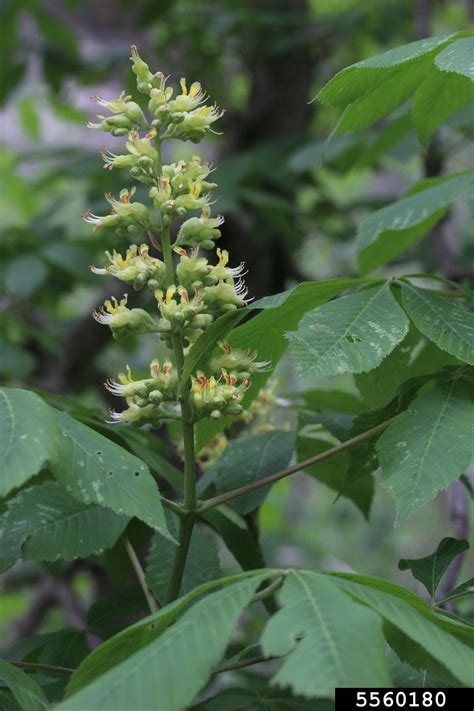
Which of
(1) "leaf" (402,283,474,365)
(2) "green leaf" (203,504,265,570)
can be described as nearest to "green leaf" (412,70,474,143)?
(1) "leaf" (402,283,474,365)

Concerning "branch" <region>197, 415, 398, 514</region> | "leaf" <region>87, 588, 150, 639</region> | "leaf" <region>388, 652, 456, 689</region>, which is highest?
"branch" <region>197, 415, 398, 514</region>

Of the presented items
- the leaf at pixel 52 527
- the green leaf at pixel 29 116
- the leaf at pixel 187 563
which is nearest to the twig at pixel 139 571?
the leaf at pixel 187 563

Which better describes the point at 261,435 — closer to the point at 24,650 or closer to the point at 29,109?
the point at 24,650

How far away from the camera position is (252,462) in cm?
192

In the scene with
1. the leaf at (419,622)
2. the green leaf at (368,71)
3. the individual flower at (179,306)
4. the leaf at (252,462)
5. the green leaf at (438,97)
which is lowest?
the leaf at (252,462)

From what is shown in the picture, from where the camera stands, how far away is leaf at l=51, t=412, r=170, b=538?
126 centimetres

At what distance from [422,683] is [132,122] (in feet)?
3.40

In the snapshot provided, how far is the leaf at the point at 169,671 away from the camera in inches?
39.2

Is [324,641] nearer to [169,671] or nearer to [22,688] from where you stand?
[169,671]

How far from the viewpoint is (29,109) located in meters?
5.55

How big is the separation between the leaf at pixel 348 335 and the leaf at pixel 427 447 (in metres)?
0.13

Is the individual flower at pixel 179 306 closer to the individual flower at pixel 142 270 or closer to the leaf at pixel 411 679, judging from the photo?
the individual flower at pixel 142 270

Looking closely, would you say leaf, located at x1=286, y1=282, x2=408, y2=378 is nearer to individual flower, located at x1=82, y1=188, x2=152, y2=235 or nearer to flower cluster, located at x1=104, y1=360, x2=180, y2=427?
flower cluster, located at x1=104, y1=360, x2=180, y2=427

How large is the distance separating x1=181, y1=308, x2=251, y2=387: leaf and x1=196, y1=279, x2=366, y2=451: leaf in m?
0.05
